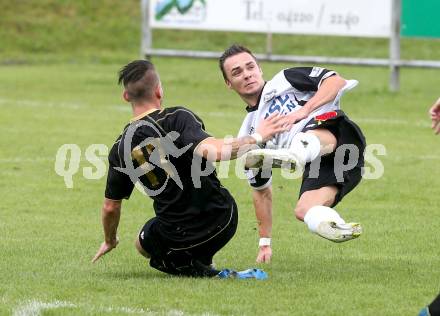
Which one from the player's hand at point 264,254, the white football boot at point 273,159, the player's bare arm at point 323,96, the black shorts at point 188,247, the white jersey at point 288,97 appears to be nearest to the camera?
the white football boot at point 273,159

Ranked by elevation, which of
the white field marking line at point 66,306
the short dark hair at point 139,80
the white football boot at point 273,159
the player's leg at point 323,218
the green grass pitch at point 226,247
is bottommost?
the green grass pitch at point 226,247

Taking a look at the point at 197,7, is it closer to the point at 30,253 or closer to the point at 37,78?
the point at 37,78

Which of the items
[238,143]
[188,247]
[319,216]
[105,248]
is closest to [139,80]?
[238,143]

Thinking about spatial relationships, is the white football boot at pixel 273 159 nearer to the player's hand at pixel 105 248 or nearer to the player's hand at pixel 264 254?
the player's hand at pixel 264 254

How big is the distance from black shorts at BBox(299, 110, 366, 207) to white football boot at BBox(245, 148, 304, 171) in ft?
0.89

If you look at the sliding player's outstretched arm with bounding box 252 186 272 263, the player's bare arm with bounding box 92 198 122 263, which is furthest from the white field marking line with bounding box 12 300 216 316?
the sliding player's outstretched arm with bounding box 252 186 272 263

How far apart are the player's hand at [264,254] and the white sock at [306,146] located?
3.38 feet

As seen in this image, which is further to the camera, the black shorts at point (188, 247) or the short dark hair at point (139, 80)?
the black shorts at point (188, 247)

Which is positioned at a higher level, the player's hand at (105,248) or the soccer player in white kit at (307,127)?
the soccer player in white kit at (307,127)

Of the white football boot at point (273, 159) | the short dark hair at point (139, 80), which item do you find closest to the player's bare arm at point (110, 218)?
the short dark hair at point (139, 80)

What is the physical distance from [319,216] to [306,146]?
0.69 metres

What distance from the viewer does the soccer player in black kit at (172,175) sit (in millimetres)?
7152

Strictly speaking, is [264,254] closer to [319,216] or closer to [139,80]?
[319,216]

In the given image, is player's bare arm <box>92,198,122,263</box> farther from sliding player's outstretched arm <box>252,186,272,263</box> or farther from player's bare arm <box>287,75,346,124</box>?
player's bare arm <box>287,75,346,124</box>
